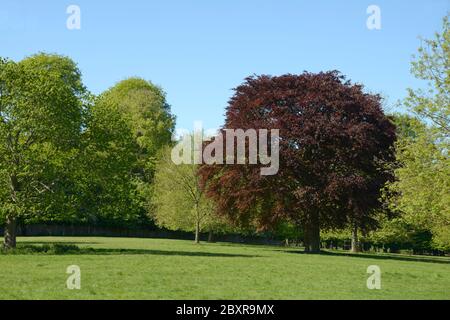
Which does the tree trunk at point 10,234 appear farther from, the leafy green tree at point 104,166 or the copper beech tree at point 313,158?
the copper beech tree at point 313,158

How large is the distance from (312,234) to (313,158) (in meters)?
7.10

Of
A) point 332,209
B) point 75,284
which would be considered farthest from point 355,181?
point 75,284

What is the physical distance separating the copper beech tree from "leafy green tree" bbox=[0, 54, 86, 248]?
16.2 meters

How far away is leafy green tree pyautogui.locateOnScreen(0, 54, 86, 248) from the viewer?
35.7m

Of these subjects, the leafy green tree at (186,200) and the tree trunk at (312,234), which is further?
the leafy green tree at (186,200)

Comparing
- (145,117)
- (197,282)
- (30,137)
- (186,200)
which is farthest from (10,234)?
(145,117)

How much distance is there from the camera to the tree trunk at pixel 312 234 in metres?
48.5

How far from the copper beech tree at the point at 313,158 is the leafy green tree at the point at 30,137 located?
53.1ft

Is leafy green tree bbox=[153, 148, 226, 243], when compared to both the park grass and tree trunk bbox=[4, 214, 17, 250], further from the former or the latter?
the park grass

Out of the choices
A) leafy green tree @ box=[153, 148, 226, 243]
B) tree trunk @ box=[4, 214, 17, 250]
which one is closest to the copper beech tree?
leafy green tree @ box=[153, 148, 226, 243]

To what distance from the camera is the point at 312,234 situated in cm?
5047

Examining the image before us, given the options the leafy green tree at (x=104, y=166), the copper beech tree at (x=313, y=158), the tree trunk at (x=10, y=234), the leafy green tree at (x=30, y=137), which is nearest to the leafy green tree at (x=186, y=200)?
the copper beech tree at (x=313, y=158)

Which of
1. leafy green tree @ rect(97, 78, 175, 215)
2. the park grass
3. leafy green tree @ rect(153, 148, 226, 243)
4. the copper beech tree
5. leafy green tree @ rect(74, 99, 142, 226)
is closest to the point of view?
the park grass

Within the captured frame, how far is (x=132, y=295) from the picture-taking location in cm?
1700
